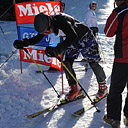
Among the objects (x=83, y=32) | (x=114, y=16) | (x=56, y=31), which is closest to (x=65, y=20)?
(x=56, y=31)

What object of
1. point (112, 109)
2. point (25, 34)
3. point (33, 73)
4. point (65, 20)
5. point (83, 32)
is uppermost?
point (65, 20)

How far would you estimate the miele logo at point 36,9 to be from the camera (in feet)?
12.9

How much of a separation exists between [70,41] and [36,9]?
176cm

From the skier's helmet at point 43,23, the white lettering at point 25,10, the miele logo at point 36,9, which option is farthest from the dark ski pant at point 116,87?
the white lettering at point 25,10

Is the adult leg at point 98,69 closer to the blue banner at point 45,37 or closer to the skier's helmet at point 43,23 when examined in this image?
the blue banner at point 45,37

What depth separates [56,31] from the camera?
282 cm

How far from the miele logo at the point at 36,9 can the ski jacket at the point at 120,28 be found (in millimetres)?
1820

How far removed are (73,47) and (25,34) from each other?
145cm

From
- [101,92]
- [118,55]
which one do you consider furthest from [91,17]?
[118,55]

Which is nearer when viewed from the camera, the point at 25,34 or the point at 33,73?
the point at 25,34

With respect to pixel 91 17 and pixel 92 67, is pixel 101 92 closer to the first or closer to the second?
pixel 92 67

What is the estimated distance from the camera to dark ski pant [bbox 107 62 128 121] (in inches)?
93.4

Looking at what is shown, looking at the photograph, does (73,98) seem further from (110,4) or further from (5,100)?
(110,4)

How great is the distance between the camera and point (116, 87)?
2.45 meters
